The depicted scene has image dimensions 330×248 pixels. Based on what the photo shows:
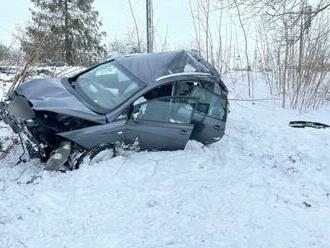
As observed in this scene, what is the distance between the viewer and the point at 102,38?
27922 millimetres

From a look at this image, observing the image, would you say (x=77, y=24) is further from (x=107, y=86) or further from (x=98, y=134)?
(x=98, y=134)

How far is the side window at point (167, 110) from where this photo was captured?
682 cm

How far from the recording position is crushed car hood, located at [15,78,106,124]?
20.7ft

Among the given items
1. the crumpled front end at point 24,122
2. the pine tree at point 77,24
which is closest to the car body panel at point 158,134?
the crumpled front end at point 24,122

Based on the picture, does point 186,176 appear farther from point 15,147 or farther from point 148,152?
point 15,147

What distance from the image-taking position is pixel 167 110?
23.0ft

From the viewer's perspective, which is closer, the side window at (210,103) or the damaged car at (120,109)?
the damaged car at (120,109)

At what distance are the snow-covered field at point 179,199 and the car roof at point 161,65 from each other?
3.52 feet

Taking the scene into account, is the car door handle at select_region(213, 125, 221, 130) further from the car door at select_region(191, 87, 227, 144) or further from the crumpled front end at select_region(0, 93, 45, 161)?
the crumpled front end at select_region(0, 93, 45, 161)

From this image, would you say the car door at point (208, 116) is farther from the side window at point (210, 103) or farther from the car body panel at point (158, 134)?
the car body panel at point (158, 134)

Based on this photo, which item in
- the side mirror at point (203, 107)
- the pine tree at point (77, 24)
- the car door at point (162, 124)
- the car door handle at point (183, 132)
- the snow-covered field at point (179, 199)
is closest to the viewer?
the snow-covered field at point (179, 199)

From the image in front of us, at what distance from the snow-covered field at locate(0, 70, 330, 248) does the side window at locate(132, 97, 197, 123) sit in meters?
0.48

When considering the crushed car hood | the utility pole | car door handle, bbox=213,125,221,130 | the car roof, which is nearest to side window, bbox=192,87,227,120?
car door handle, bbox=213,125,221,130

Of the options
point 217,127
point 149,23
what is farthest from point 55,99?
point 149,23
